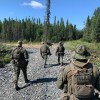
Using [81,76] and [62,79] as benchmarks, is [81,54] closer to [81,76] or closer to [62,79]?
[81,76]

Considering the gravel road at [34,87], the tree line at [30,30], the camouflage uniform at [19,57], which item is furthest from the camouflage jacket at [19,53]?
the tree line at [30,30]

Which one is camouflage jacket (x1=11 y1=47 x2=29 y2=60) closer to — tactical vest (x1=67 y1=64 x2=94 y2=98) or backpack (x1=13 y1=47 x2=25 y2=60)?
backpack (x1=13 y1=47 x2=25 y2=60)

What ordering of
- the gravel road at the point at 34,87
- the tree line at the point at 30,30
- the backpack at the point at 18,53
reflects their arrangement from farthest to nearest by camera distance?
the tree line at the point at 30,30 < the backpack at the point at 18,53 < the gravel road at the point at 34,87

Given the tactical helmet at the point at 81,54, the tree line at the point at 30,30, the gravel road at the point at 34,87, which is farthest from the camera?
the tree line at the point at 30,30

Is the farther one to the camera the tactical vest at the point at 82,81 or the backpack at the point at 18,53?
the backpack at the point at 18,53

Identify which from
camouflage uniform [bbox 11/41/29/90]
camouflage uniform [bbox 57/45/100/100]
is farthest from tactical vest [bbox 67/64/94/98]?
camouflage uniform [bbox 11/41/29/90]

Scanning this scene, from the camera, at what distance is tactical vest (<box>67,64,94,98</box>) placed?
664 centimetres

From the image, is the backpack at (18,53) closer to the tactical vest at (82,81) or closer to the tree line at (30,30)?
the tactical vest at (82,81)

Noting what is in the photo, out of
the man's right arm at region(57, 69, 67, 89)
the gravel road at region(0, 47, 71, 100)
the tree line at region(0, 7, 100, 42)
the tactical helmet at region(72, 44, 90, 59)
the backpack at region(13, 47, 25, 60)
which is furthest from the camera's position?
the tree line at region(0, 7, 100, 42)

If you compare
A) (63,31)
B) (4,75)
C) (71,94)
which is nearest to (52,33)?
(63,31)

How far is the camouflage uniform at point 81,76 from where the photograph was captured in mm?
6641

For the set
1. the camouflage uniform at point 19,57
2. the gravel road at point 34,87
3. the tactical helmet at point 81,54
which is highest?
the tactical helmet at point 81,54

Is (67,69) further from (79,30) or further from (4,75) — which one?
(79,30)

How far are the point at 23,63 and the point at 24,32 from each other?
5116 inches
